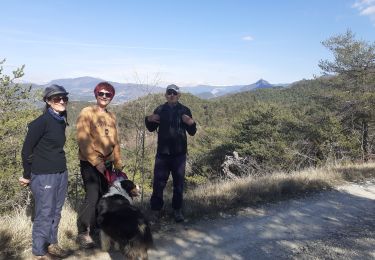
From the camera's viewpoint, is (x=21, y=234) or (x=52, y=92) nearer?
(x=52, y=92)

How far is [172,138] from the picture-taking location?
17.5ft

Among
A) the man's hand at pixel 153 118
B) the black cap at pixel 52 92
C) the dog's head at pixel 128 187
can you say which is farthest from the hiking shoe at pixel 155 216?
the black cap at pixel 52 92

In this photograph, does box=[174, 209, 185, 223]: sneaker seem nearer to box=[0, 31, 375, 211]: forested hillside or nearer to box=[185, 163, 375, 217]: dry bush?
box=[185, 163, 375, 217]: dry bush

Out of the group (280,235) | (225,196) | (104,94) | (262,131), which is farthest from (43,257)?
(262,131)

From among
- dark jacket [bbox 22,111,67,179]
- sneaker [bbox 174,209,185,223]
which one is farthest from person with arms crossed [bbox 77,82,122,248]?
sneaker [bbox 174,209,185,223]

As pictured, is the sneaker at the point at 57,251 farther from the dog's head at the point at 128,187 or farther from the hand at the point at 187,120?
the hand at the point at 187,120

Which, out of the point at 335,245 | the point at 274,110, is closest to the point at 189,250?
the point at 335,245

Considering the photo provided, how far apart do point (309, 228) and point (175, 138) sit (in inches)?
92.4

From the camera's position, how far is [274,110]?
3444 cm

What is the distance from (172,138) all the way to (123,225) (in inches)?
70.3

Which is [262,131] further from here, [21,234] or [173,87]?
[21,234]

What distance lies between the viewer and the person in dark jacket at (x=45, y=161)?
3.69 m

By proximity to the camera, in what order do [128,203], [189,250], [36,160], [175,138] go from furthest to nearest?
[175,138]
[189,250]
[128,203]
[36,160]

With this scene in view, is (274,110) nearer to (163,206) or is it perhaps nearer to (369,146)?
(369,146)
